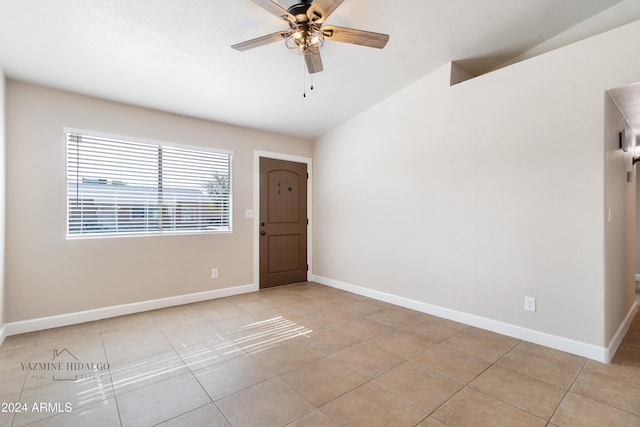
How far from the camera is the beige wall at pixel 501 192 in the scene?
99.9 inches

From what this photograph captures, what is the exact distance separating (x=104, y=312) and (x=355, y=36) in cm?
388

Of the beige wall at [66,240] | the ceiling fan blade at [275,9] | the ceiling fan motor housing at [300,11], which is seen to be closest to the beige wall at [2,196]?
the beige wall at [66,240]

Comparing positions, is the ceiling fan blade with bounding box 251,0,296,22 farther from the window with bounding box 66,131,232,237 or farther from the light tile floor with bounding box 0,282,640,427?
the window with bounding box 66,131,232,237

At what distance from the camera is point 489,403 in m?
1.94

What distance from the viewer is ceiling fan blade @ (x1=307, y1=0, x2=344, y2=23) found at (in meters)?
1.88

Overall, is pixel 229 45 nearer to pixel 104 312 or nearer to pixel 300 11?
pixel 300 11

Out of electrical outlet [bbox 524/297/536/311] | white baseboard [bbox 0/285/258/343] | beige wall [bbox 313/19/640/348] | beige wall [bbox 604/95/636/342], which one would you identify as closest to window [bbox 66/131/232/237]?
white baseboard [bbox 0/285/258/343]

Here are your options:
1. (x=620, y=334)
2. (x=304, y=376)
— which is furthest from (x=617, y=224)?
(x=304, y=376)

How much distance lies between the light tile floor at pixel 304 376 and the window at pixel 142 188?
1.16 m

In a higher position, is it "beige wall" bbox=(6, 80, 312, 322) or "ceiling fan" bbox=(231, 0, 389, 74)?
"ceiling fan" bbox=(231, 0, 389, 74)

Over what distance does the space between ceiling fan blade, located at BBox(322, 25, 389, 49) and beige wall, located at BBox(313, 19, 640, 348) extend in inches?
61.3

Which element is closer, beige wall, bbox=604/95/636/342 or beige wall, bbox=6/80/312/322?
beige wall, bbox=604/95/636/342

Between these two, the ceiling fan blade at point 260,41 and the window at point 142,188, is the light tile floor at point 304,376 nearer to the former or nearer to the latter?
the window at point 142,188

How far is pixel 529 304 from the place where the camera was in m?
2.87
